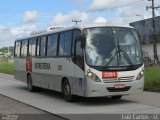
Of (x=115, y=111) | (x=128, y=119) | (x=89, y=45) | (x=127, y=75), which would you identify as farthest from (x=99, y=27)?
(x=128, y=119)

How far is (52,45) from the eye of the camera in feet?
60.7

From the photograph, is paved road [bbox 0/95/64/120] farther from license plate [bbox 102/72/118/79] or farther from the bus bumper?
license plate [bbox 102/72/118/79]

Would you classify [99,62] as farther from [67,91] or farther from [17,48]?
[17,48]

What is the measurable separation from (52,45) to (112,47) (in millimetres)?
A: 4168

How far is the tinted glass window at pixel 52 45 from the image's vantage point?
18106 millimetres

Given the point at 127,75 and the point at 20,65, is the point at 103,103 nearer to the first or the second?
the point at 127,75

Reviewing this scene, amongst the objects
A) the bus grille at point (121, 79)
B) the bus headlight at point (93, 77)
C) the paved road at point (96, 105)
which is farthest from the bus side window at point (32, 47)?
the bus grille at point (121, 79)

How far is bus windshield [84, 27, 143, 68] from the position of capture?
14812mm

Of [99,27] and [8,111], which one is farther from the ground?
[99,27]

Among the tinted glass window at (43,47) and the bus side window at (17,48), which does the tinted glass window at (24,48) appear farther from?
the tinted glass window at (43,47)

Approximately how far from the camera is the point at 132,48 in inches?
606

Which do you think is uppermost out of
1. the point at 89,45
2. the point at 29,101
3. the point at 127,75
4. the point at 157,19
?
the point at 157,19

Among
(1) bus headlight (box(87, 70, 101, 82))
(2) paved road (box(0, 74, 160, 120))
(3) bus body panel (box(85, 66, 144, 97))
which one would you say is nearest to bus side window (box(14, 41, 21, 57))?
(2) paved road (box(0, 74, 160, 120))

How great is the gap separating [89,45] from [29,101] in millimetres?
3862
